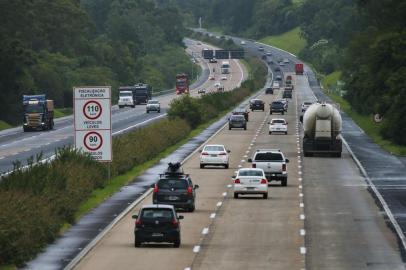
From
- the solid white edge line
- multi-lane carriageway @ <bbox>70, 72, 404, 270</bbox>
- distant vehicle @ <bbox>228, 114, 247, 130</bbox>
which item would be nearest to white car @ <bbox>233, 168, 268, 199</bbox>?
multi-lane carriageway @ <bbox>70, 72, 404, 270</bbox>

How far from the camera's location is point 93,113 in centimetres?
6297

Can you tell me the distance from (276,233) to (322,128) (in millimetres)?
42116

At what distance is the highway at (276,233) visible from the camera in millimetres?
39031

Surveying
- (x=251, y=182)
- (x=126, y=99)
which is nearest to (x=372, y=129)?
(x=126, y=99)

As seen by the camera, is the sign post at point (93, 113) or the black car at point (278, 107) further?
the black car at point (278, 107)

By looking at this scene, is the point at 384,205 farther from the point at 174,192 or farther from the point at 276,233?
the point at 276,233

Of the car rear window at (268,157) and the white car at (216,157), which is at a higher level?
the car rear window at (268,157)

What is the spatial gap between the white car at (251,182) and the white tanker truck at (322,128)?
27718 millimetres

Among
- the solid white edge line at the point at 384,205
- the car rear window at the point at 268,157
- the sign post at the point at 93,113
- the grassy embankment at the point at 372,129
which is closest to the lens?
the solid white edge line at the point at 384,205

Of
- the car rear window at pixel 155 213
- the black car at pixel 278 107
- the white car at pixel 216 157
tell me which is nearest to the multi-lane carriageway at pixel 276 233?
the car rear window at pixel 155 213

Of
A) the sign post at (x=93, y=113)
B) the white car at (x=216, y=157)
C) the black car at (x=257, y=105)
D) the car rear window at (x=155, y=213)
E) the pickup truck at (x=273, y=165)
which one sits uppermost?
the sign post at (x=93, y=113)

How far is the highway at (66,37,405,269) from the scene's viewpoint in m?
39.0

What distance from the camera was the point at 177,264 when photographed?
38.1 meters

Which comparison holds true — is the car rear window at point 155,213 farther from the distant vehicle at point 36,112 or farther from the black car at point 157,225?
the distant vehicle at point 36,112
